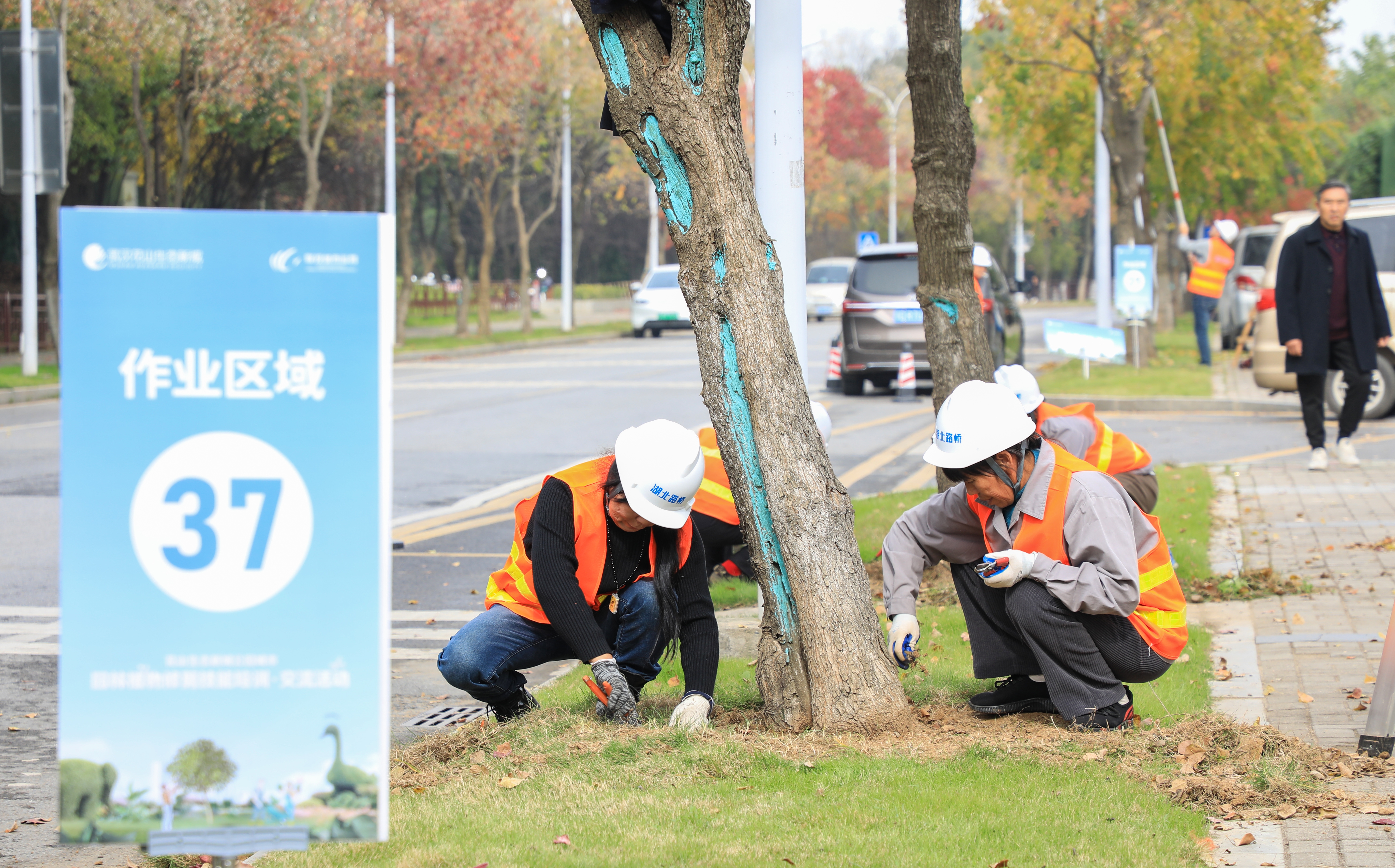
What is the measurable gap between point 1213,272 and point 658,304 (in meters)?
16.0

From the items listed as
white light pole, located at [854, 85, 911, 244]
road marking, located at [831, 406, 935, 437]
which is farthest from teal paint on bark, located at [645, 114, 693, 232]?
white light pole, located at [854, 85, 911, 244]

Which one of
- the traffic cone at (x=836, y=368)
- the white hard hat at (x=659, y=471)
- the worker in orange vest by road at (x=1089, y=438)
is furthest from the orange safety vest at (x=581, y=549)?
the traffic cone at (x=836, y=368)

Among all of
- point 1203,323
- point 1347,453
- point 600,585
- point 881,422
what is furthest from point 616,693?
point 1203,323

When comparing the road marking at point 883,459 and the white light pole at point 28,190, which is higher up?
the white light pole at point 28,190

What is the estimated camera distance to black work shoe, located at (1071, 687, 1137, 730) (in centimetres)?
440

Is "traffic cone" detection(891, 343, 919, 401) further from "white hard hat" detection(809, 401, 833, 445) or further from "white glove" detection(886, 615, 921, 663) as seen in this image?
"white glove" detection(886, 615, 921, 663)

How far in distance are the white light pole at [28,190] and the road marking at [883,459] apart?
12542 millimetres

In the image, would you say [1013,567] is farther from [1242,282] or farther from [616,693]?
[1242,282]

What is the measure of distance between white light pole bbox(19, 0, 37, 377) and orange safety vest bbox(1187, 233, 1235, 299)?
16690 mm

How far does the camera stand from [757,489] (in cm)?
445

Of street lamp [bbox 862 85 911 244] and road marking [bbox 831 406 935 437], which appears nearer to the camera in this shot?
road marking [bbox 831 406 935 437]

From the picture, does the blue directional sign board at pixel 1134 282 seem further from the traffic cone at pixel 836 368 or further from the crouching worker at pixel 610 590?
the crouching worker at pixel 610 590

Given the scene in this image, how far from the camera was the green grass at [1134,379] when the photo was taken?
55.4 feet

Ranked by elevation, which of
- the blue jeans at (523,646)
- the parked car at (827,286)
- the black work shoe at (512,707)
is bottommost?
the black work shoe at (512,707)
